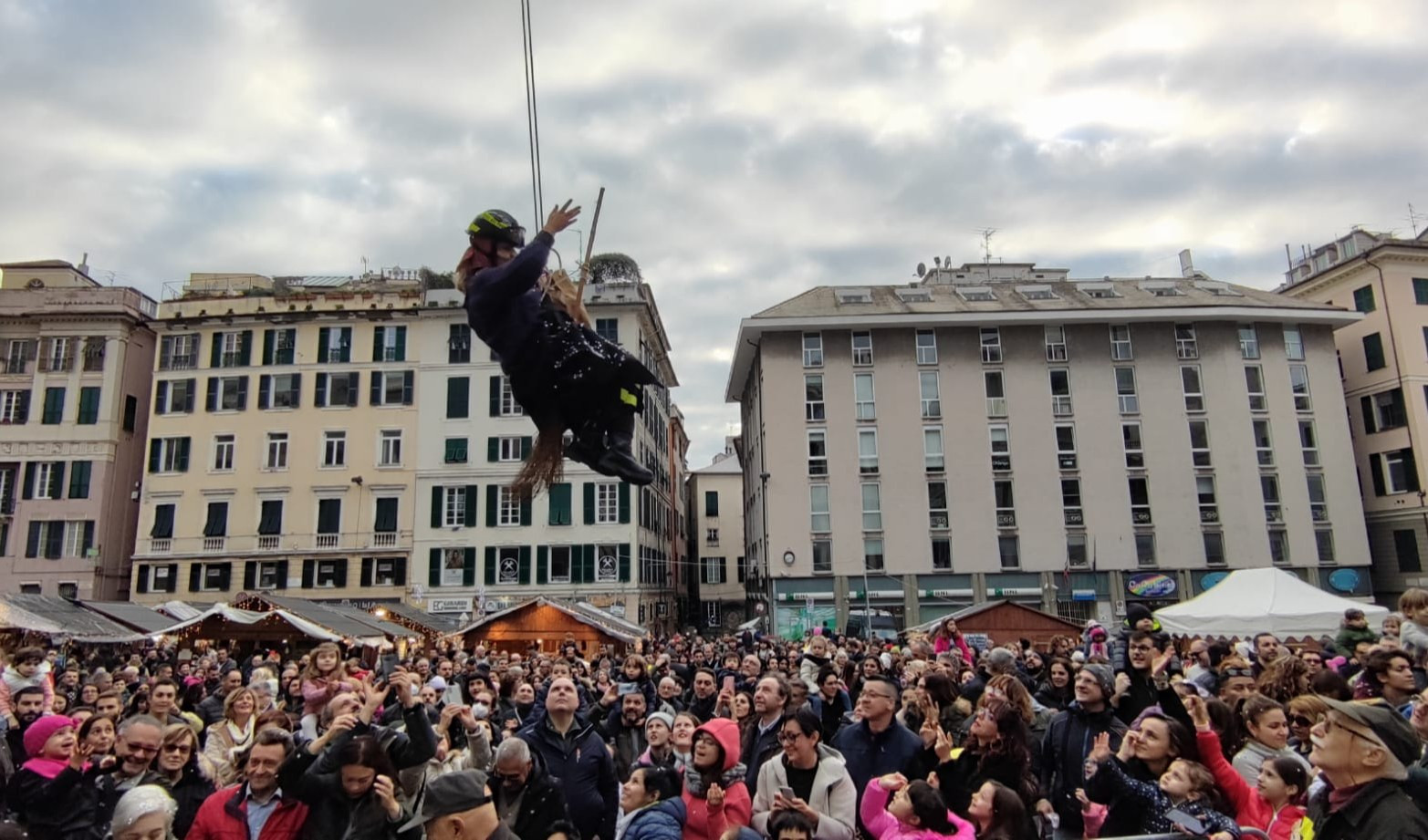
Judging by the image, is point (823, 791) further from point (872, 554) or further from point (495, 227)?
point (872, 554)

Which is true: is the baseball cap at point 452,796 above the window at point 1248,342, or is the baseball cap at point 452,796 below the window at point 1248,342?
below

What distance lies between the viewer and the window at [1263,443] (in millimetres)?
37375

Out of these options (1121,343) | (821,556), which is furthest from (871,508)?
(1121,343)

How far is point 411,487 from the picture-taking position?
36250 millimetres

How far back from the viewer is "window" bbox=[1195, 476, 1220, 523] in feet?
120

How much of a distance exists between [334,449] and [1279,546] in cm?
3880

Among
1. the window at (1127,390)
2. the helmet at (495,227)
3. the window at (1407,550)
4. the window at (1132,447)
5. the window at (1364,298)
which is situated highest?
the window at (1364,298)

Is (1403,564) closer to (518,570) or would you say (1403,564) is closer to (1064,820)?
(518,570)

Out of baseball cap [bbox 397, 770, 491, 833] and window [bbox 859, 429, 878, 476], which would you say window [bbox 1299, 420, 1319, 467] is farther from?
baseball cap [bbox 397, 770, 491, 833]

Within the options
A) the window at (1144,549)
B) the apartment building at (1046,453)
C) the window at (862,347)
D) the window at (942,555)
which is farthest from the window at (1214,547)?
the window at (862,347)

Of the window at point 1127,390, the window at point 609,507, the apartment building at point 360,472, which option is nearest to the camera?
the apartment building at point 360,472

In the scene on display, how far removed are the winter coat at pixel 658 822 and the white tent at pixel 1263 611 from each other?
1442cm

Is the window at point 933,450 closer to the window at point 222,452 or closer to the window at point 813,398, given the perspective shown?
the window at point 813,398

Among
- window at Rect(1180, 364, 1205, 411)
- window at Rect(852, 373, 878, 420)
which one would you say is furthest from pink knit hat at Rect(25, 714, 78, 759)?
window at Rect(1180, 364, 1205, 411)
